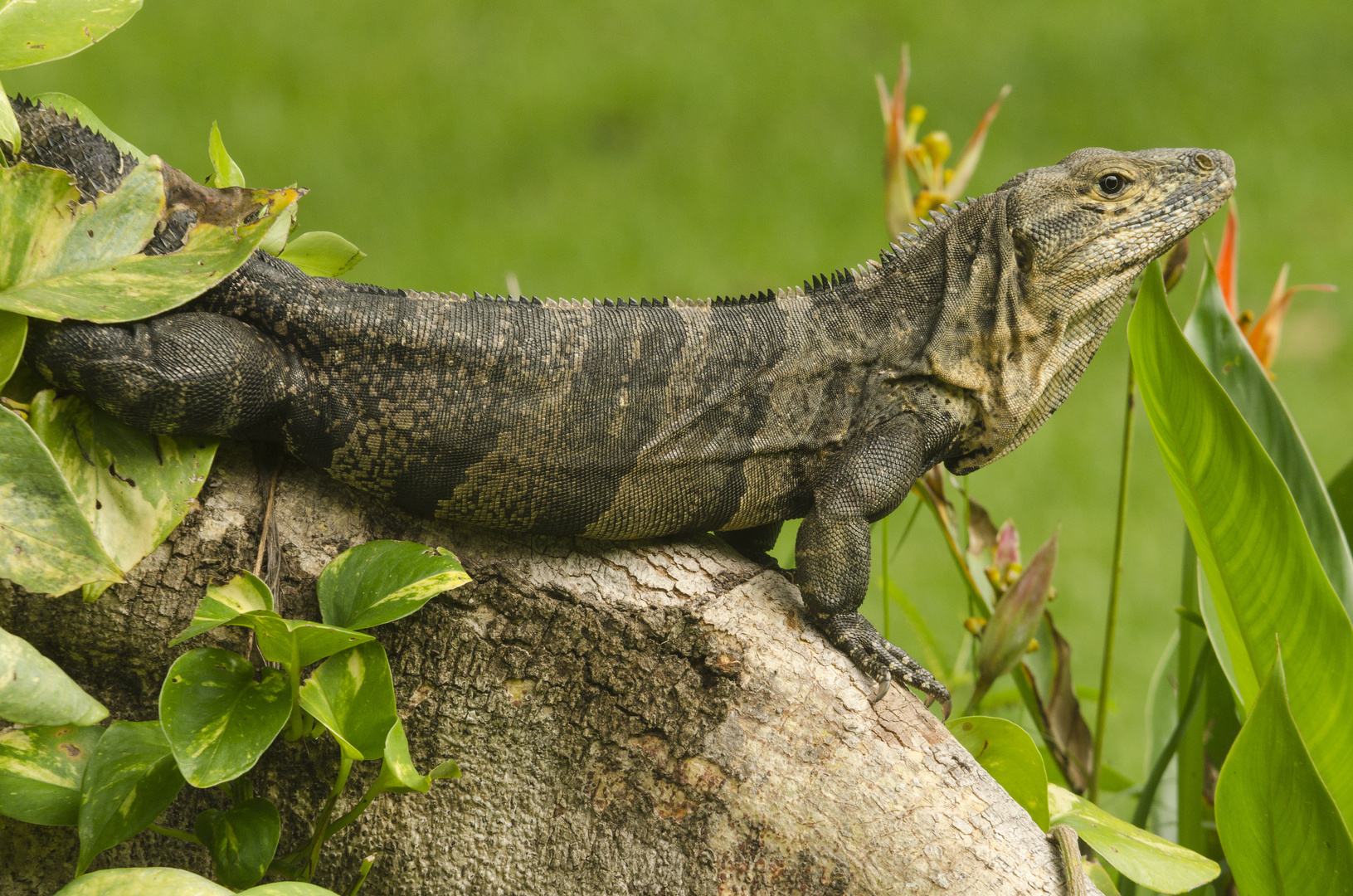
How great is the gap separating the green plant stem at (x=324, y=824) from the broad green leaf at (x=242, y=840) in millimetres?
72

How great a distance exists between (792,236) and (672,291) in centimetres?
91

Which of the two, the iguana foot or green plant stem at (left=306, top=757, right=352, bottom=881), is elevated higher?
the iguana foot

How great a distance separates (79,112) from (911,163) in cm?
177

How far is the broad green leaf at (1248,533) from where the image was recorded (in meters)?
1.95

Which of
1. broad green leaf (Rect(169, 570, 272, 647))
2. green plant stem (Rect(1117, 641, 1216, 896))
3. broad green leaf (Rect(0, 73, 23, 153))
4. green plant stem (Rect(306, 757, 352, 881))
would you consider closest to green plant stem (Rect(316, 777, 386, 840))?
green plant stem (Rect(306, 757, 352, 881))

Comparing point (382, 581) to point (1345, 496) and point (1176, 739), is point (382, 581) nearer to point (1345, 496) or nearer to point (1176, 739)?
point (1176, 739)

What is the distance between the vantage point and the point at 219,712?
169 cm

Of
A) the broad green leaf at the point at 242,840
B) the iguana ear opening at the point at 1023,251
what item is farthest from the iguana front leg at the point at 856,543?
the broad green leaf at the point at 242,840

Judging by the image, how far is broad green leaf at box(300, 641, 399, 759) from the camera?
175 cm

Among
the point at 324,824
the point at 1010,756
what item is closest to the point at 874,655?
the point at 1010,756

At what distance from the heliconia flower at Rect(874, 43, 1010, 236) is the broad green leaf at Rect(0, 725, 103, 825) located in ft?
6.22

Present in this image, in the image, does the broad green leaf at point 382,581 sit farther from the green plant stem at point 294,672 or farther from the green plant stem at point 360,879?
the green plant stem at point 360,879

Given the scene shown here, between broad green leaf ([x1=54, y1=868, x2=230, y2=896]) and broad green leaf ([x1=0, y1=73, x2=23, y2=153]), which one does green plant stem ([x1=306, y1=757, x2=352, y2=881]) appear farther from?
broad green leaf ([x1=0, y1=73, x2=23, y2=153])

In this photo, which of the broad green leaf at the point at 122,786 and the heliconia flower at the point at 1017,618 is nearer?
the broad green leaf at the point at 122,786
